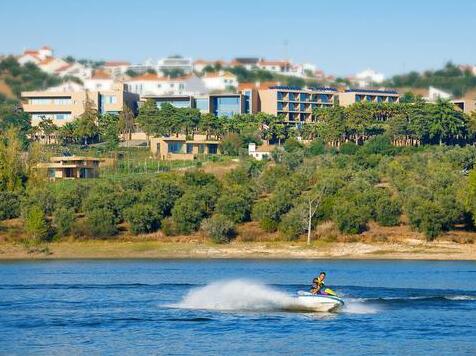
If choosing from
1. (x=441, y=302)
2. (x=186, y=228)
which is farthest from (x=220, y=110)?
(x=441, y=302)

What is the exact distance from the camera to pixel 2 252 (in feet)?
374

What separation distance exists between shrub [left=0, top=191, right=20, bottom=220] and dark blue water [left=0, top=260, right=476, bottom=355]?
34435 millimetres

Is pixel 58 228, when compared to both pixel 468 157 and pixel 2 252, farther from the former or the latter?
pixel 468 157

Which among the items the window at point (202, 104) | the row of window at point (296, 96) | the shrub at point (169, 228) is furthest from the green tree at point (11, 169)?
the row of window at point (296, 96)

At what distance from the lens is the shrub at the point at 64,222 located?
117562mm

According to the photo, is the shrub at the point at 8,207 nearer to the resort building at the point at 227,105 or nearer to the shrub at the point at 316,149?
the shrub at the point at 316,149

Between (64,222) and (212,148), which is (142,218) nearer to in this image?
(64,222)

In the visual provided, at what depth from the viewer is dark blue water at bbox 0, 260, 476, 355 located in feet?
172

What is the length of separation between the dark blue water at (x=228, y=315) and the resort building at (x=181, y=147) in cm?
7667

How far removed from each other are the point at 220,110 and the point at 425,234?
3561 inches

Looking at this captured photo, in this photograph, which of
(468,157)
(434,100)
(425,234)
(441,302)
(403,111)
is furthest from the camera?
(434,100)

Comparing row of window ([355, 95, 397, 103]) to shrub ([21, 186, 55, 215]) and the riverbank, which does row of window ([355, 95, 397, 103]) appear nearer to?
shrub ([21, 186, 55, 215])

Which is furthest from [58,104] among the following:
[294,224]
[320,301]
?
[320,301]

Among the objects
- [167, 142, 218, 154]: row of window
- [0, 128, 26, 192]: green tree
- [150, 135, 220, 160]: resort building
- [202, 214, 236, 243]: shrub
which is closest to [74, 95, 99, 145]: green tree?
[150, 135, 220, 160]: resort building
